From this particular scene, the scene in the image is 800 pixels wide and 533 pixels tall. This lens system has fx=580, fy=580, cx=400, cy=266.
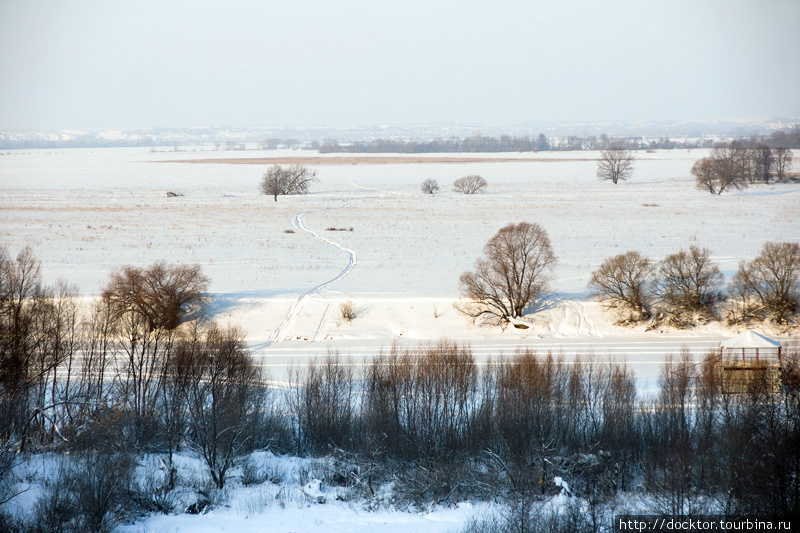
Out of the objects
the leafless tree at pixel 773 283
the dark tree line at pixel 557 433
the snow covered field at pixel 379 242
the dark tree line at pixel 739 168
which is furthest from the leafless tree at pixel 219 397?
the dark tree line at pixel 739 168

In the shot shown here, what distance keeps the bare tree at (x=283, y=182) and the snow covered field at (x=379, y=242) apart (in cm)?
197

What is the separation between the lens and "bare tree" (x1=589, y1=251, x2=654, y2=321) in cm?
3716

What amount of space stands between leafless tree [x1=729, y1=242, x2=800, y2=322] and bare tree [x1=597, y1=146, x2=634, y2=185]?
70.9m

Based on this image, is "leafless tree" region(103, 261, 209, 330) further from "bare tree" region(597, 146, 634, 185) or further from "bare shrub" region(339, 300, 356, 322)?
"bare tree" region(597, 146, 634, 185)

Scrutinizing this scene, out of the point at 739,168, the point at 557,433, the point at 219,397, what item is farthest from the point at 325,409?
the point at 739,168

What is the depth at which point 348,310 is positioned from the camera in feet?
125

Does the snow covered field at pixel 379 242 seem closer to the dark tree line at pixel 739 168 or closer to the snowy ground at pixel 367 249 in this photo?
the snowy ground at pixel 367 249

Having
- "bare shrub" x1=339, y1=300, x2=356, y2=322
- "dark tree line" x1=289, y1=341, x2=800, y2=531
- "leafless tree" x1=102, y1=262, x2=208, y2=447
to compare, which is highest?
"leafless tree" x1=102, y1=262, x2=208, y2=447

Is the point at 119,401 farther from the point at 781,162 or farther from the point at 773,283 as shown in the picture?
the point at 781,162

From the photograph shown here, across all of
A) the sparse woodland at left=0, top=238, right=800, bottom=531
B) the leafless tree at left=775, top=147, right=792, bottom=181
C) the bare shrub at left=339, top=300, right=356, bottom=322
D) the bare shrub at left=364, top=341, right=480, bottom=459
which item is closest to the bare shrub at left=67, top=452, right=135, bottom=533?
the sparse woodland at left=0, top=238, right=800, bottom=531

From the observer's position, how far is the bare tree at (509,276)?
3800 centimetres

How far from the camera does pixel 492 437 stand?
71.9 ft

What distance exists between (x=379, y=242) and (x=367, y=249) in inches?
120

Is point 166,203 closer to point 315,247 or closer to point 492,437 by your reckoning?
point 315,247
